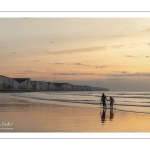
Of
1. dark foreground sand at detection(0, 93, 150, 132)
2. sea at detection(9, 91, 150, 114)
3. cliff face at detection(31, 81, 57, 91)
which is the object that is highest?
cliff face at detection(31, 81, 57, 91)

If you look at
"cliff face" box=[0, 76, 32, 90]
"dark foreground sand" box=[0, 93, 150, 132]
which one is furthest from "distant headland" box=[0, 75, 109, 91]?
"dark foreground sand" box=[0, 93, 150, 132]

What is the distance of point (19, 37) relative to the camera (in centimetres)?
608

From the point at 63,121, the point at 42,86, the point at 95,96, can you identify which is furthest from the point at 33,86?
the point at 95,96

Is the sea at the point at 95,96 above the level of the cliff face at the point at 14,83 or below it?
below

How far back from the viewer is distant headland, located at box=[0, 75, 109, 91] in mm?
6254

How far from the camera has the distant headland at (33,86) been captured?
625 centimetres

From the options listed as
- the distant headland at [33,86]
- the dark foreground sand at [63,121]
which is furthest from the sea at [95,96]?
the dark foreground sand at [63,121]

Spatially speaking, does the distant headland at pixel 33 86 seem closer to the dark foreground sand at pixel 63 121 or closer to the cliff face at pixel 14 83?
the cliff face at pixel 14 83

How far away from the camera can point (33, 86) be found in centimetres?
645

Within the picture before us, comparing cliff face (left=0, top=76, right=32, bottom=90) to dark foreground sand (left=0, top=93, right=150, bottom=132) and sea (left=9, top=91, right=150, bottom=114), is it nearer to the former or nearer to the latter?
dark foreground sand (left=0, top=93, right=150, bottom=132)
